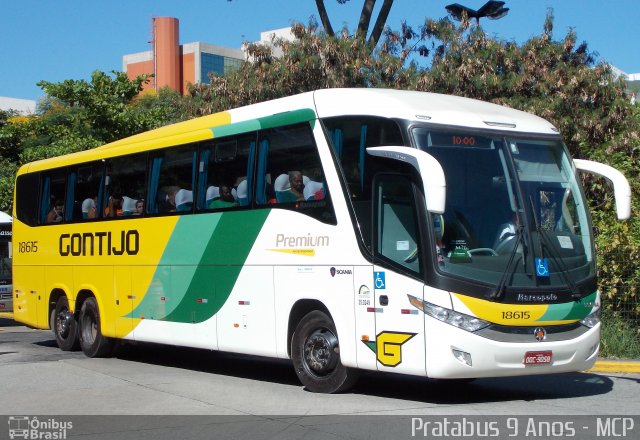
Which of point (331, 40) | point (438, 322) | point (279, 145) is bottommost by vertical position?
point (438, 322)

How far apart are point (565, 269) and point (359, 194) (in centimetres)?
248

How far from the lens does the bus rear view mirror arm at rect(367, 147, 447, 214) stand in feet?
30.8

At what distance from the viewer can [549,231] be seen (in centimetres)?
1061

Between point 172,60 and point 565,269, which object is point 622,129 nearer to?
point 565,269

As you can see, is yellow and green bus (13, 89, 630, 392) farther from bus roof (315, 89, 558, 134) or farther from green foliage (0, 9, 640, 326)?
green foliage (0, 9, 640, 326)

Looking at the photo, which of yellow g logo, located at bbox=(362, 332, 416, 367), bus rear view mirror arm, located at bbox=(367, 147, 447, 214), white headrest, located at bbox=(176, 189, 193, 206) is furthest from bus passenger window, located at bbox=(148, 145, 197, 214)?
bus rear view mirror arm, located at bbox=(367, 147, 447, 214)

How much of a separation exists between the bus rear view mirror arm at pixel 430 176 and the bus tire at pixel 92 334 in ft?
27.2

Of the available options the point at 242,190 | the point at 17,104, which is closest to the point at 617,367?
the point at 242,190

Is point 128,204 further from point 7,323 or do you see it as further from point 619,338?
point 7,323

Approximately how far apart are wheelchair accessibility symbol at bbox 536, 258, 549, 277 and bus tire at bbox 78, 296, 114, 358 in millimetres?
8673

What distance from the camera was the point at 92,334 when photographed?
16.7 meters

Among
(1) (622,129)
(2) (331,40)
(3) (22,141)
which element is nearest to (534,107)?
(1) (622,129)

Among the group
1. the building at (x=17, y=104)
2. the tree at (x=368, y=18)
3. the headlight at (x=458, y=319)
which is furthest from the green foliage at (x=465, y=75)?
the building at (x=17, y=104)

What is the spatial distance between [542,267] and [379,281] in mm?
1805
